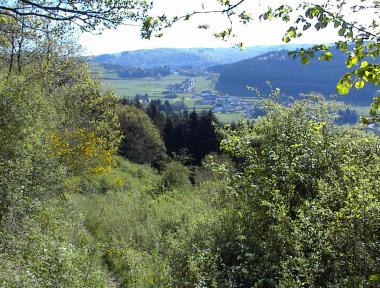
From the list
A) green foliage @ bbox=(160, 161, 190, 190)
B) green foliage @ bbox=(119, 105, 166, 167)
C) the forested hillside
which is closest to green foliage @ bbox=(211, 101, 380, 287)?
the forested hillside

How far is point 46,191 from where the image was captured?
11.7 meters

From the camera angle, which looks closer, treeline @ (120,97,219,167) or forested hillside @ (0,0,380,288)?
forested hillside @ (0,0,380,288)

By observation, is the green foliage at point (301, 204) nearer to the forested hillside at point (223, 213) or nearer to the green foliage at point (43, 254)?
the forested hillside at point (223, 213)

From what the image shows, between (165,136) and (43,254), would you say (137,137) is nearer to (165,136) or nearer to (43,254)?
(165,136)

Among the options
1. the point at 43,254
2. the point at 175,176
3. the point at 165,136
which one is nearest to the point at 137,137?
the point at 165,136

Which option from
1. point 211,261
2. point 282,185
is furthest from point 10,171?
point 282,185

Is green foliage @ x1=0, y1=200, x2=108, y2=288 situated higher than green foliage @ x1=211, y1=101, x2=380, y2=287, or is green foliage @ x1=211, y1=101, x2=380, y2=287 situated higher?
green foliage @ x1=211, y1=101, x2=380, y2=287

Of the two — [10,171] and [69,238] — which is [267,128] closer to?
[69,238]

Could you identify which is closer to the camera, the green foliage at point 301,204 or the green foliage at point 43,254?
the green foliage at point 301,204

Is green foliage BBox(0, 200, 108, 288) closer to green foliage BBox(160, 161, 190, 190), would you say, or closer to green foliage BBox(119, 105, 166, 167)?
green foliage BBox(160, 161, 190, 190)

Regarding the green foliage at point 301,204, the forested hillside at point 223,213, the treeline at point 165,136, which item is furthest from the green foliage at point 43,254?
the treeline at point 165,136

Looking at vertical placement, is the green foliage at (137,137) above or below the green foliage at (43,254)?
below

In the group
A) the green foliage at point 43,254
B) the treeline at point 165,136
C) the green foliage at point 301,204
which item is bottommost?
the treeline at point 165,136

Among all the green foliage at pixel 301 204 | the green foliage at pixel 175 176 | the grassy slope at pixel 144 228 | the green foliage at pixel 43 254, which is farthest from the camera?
the green foliage at pixel 175 176
